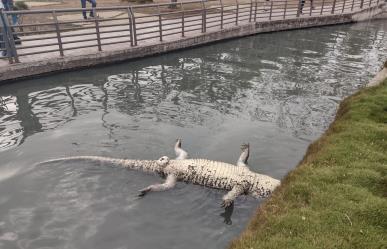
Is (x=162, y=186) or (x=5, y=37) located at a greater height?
(x=5, y=37)

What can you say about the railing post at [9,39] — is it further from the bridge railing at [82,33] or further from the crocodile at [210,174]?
the crocodile at [210,174]

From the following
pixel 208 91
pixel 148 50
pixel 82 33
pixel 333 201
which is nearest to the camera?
pixel 333 201

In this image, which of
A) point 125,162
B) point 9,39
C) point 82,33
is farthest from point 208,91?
point 9,39

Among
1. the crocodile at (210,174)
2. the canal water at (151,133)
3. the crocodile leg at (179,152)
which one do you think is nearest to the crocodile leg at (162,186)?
the crocodile at (210,174)

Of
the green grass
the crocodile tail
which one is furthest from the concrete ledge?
the green grass

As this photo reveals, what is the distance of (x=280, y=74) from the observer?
14977mm

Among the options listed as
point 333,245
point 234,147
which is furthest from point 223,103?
point 333,245

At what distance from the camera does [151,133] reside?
9.68 m

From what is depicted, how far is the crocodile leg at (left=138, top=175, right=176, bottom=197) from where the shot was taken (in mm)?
7154

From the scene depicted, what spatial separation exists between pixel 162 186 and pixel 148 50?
1046 cm

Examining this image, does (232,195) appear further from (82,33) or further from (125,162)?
(82,33)

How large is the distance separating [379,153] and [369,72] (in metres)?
9.95

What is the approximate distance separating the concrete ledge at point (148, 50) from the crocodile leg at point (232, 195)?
954 centimetres

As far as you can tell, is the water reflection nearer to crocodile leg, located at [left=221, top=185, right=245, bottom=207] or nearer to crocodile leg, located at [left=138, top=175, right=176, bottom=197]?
crocodile leg, located at [left=138, top=175, right=176, bottom=197]
